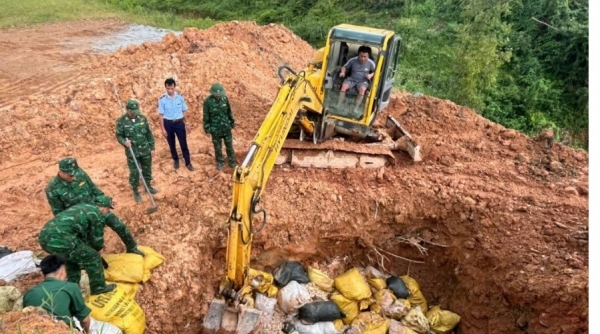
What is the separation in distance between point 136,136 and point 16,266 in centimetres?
206

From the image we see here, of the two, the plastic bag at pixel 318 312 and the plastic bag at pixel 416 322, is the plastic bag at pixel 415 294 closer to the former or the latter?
the plastic bag at pixel 416 322

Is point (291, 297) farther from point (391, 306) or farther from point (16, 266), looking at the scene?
point (16, 266)

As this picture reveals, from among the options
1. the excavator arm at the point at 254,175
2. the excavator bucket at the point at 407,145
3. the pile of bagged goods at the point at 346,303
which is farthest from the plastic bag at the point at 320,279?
the excavator bucket at the point at 407,145

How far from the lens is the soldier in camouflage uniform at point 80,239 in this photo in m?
4.55

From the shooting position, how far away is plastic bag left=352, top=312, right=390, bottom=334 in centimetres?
609

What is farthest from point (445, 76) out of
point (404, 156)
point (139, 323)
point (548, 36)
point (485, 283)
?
point (139, 323)

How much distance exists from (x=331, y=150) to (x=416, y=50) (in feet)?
28.4

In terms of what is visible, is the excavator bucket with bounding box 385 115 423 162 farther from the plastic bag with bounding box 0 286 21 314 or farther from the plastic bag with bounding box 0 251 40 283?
the plastic bag with bounding box 0 286 21 314

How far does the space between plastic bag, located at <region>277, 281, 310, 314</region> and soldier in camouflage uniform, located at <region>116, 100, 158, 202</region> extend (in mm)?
2546

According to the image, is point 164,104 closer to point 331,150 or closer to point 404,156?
point 331,150

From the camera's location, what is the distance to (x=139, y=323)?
16.2 ft

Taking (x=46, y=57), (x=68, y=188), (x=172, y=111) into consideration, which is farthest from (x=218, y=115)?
(x=46, y=57)

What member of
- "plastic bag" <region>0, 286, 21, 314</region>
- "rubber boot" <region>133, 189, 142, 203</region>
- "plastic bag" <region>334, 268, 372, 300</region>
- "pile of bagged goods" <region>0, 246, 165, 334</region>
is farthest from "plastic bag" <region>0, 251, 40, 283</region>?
"plastic bag" <region>334, 268, 372, 300</region>

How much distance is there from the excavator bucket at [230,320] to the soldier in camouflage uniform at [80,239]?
1.30 m
